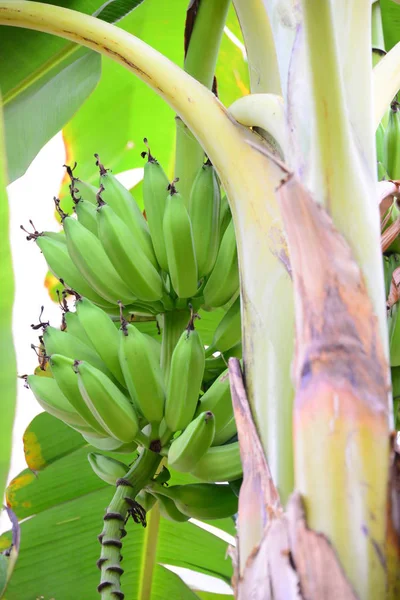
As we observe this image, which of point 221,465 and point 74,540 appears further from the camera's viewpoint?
point 74,540

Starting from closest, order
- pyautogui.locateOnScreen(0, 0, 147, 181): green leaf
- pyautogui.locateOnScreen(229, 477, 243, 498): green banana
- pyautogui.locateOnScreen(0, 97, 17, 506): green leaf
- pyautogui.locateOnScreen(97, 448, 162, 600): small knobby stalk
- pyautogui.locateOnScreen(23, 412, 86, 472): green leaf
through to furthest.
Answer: pyautogui.locateOnScreen(0, 97, 17, 506): green leaf
pyautogui.locateOnScreen(97, 448, 162, 600): small knobby stalk
pyautogui.locateOnScreen(229, 477, 243, 498): green banana
pyautogui.locateOnScreen(0, 0, 147, 181): green leaf
pyautogui.locateOnScreen(23, 412, 86, 472): green leaf

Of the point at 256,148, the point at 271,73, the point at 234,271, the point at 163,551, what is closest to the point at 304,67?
the point at 256,148

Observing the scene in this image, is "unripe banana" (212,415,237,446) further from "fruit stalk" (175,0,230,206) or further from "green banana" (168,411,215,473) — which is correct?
"fruit stalk" (175,0,230,206)

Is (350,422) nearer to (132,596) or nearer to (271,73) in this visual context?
(271,73)

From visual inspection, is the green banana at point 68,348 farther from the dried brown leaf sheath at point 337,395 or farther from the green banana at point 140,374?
the dried brown leaf sheath at point 337,395

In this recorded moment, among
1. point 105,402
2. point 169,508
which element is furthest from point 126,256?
point 169,508

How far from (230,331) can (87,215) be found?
8.2 inches

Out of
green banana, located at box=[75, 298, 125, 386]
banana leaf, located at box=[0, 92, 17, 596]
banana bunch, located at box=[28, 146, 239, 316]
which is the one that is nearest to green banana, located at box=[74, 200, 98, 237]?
banana bunch, located at box=[28, 146, 239, 316]

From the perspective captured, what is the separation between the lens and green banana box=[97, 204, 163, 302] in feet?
2.00

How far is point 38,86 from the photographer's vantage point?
783 millimetres

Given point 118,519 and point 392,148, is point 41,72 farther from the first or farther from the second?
point 118,519

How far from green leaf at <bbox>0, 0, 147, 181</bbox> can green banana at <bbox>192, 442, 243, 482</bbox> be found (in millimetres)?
415

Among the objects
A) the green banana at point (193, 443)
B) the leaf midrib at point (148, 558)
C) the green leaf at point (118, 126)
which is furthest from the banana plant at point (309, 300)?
the green leaf at point (118, 126)

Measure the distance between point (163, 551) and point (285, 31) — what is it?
68 cm
